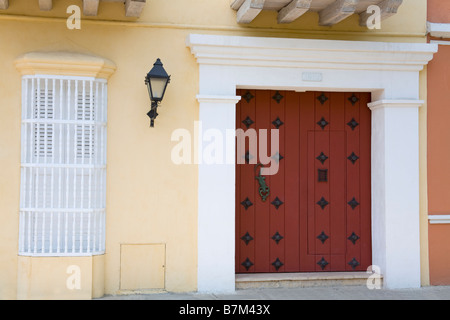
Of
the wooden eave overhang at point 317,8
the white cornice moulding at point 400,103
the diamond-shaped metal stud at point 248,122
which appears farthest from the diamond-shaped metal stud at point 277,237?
the wooden eave overhang at point 317,8

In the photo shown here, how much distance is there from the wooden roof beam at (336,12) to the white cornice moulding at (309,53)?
0.27 metres

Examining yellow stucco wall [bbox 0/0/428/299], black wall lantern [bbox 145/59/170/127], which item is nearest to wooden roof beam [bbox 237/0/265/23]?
yellow stucco wall [bbox 0/0/428/299]

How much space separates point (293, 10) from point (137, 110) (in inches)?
87.2

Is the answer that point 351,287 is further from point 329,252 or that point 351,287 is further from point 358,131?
point 358,131

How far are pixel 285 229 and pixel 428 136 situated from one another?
225cm

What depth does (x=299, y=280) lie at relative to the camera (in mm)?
7418

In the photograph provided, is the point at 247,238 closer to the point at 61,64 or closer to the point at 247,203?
the point at 247,203

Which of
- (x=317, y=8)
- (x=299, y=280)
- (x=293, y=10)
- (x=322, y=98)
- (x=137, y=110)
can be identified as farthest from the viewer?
(x=322, y=98)

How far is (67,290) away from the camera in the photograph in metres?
6.66

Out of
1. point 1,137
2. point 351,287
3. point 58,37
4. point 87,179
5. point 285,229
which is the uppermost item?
point 58,37

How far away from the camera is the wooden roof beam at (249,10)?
21.7ft

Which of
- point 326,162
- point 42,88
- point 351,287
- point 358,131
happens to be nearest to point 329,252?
point 351,287

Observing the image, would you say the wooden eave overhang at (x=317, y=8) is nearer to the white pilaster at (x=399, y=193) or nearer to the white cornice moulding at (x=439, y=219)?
the white pilaster at (x=399, y=193)

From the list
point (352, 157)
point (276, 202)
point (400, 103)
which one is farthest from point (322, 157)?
point (400, 103)
